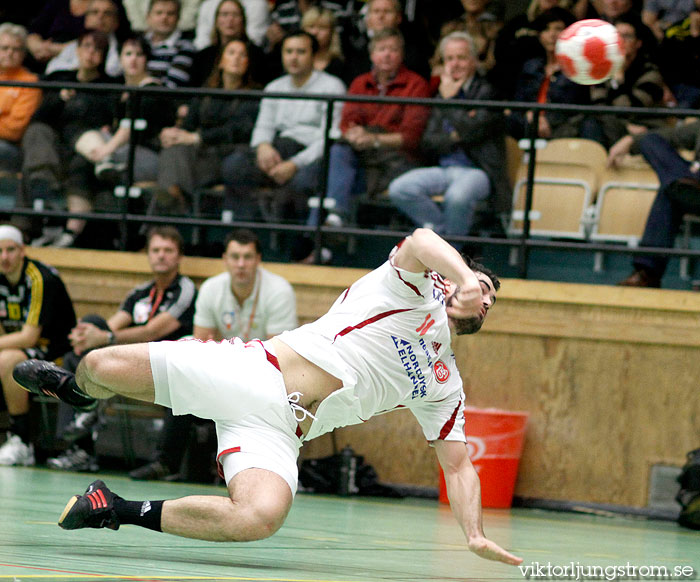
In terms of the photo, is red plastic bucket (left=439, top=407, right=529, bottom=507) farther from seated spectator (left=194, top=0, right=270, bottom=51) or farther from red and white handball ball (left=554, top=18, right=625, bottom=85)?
seated spectator (left=194, top=0, right=270, bottom=51)

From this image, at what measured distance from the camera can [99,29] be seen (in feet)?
39.2

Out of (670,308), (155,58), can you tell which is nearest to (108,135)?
(155,58)

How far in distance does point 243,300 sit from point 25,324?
6.65 ft

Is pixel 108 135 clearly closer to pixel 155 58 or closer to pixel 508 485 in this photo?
pixel 155 58

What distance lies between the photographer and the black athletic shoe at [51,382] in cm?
528

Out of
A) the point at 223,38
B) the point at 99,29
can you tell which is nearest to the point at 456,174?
the point at 223,38

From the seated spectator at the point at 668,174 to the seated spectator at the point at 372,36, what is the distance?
2271mm

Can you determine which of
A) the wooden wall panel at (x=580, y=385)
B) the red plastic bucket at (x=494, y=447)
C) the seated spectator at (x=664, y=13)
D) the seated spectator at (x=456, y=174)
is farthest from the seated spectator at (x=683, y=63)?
the red plastic bucket at (x=494, y=447)

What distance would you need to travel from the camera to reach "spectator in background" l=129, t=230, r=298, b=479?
9.31m

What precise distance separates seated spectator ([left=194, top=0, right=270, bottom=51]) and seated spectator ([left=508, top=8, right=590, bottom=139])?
9.25ft

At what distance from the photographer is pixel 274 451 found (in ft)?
15.8

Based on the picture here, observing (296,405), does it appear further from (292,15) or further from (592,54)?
(292,15)

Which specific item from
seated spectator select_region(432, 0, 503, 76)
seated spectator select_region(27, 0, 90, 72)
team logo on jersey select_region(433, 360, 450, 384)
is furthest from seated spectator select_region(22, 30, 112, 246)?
team logo on jersey select_region(433, 360, 450, 384)

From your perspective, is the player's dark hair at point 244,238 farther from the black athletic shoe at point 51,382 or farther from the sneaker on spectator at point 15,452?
the black athletic shoe at point 51,382
